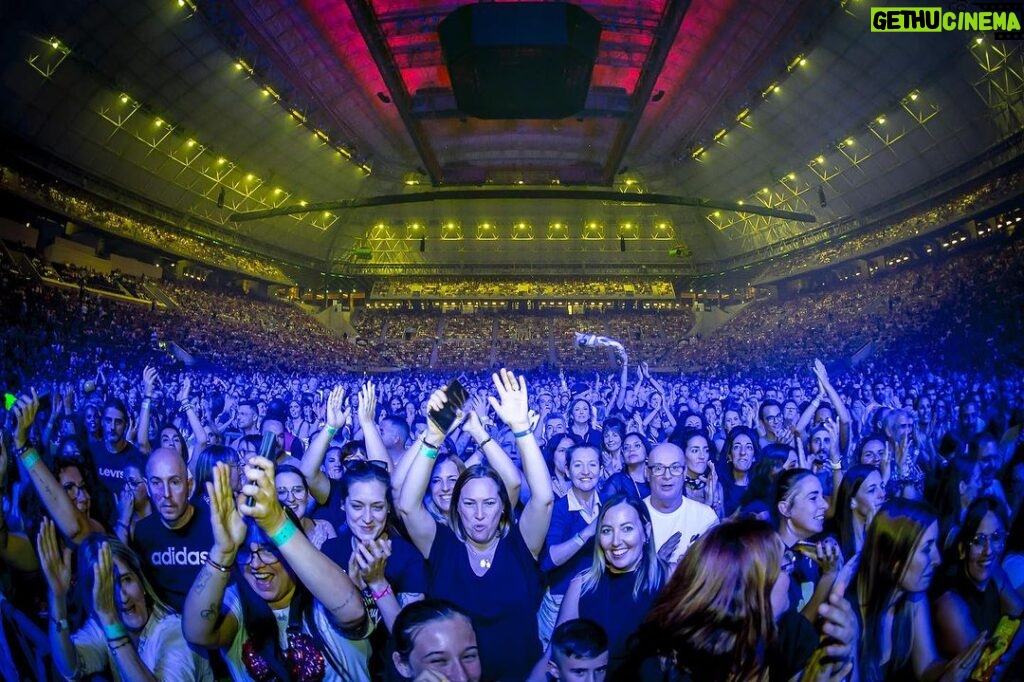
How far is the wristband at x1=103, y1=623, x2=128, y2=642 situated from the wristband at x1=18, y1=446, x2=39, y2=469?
1521mm

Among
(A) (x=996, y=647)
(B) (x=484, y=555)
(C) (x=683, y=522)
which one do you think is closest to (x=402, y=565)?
(B) (x=484, y=555)

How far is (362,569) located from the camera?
8.32 ft

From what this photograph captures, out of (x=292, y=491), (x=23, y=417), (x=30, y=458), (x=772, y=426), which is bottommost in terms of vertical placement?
(x=772, y=426)

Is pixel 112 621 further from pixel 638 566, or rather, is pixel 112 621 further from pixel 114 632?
pixel 638 566

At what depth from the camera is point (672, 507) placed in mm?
3488

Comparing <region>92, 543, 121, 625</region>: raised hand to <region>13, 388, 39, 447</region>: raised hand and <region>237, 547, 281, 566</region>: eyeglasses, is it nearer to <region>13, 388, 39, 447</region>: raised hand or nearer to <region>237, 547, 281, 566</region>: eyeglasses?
<region>237, 547, 281, 566</region>: eyeglasses

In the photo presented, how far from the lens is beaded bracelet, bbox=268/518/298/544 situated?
6.75 ft

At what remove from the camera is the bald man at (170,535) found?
9.59 feet

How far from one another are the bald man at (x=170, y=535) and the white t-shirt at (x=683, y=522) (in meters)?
2.98

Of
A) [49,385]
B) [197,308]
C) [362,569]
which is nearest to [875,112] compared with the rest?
[362,569]

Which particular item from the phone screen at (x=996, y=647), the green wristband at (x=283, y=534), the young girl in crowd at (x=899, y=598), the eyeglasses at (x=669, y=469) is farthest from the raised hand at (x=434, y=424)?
the phone screen at (x=996, y=647)

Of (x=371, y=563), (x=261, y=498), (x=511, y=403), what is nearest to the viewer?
(x=261, y=498)

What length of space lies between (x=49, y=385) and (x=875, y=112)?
15.4m

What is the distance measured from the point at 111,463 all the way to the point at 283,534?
4089 millimetres
